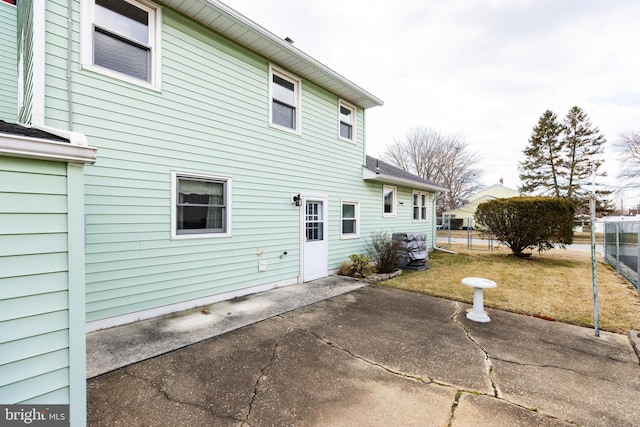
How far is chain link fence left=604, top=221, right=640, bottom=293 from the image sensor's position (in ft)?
21.9

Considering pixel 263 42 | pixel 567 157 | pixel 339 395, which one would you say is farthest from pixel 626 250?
pixel 567 157

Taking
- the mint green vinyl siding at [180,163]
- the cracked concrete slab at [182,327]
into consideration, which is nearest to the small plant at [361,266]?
the cracked concrete slab at [182,327]

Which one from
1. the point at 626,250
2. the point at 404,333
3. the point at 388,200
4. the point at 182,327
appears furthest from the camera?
the point at 388,200

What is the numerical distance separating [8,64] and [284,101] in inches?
229

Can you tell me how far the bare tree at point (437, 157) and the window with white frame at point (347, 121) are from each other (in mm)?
20932

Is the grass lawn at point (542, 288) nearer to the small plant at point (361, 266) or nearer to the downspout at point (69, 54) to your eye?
the small plant at point (361, 266)

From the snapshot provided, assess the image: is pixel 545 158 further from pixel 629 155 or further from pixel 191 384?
pixel 191 384

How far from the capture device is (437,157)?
89.3ft

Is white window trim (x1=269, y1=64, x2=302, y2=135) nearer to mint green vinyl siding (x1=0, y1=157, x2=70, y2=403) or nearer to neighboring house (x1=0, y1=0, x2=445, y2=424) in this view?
neighboring house (x1=0, y1=0, x2=445, y2=424)

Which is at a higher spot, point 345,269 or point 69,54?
point 69,54

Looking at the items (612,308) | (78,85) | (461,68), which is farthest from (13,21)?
(461,68)

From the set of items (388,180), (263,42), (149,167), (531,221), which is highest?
(263,42)

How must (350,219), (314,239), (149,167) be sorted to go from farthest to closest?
(350,219), (314,239), (149,167)

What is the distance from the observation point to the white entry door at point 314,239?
697 centimetres
